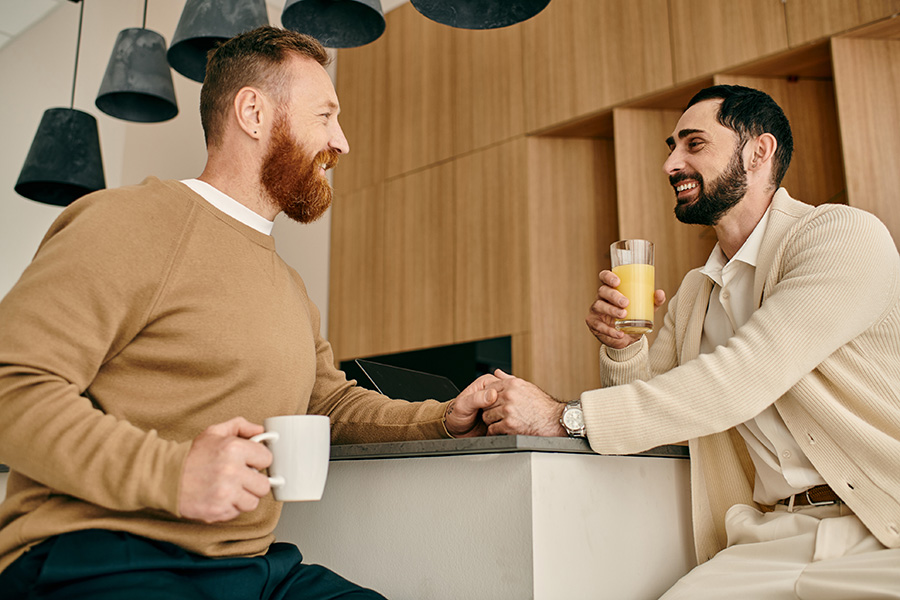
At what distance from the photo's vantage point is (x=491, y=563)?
1044 millimetres

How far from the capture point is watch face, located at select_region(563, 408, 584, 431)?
3.84 feet

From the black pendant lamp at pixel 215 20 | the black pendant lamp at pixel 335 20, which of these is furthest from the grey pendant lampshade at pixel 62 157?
the black pendant lamp at pixel 335 20

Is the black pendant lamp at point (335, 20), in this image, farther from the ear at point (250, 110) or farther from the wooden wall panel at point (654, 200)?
the wooden wall panel at point (654, 200)

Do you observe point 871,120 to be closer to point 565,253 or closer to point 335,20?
point 565,253

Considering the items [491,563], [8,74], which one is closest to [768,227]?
[491,563]

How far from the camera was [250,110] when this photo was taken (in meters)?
1.28

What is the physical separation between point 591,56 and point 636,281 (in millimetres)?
2586

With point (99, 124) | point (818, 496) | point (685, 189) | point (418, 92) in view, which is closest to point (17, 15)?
point (99, 124)

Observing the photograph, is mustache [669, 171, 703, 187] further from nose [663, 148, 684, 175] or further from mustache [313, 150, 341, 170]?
mustache [313, 150, 341, 170]

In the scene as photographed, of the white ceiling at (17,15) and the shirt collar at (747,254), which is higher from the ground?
the white ceiling at (17,15)

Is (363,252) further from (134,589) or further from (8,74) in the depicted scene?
(134,589)

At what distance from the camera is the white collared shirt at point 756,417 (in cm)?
127

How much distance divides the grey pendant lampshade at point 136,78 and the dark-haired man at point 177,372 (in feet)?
5.74

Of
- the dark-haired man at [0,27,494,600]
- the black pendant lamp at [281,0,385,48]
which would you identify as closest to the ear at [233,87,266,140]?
the dark-haired man at [0,27,494,600]
